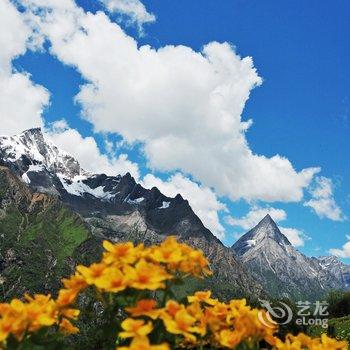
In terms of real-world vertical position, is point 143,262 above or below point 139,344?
above

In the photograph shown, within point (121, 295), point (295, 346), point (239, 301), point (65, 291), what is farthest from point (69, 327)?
point (295, 346)

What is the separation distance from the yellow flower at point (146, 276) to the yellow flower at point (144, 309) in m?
0.16

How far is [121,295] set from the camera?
4.63m

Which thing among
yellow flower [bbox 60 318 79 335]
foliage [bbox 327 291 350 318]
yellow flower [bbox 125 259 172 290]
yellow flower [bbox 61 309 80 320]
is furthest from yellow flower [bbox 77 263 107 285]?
foliage [bbox 327 291 350 318]

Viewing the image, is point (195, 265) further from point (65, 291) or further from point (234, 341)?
point (65, 291)

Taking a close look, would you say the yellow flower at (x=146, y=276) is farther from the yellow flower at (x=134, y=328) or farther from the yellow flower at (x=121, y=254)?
the yellow flower at (x=134, y=328)

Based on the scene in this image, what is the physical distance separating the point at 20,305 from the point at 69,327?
72 cm

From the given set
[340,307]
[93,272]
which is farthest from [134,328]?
[340,307]

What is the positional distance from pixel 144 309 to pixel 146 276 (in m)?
0.28

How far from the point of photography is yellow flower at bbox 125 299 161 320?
4.26 m

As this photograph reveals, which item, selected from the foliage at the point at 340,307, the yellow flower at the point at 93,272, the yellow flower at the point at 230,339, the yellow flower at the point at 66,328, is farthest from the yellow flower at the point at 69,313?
the foliage at the point at 340,307

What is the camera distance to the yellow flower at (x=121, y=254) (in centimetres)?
467

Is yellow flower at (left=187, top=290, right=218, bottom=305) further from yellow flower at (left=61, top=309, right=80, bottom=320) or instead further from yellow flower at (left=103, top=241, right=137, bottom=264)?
yellow flower at (left=61, top=309, right=80, bottom=320)

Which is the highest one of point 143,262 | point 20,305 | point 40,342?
point 143,262
